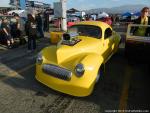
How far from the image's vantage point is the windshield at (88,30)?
701cm

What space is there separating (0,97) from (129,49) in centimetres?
434

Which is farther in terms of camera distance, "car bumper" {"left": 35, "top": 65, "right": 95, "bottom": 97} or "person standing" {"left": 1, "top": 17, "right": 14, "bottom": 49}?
"person standing" {"left": 1, "top": 17, "right": 14, "bottom": 49}

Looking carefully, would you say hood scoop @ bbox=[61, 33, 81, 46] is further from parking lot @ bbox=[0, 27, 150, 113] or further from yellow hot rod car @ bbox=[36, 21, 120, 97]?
parking lot @ bbox=[0, 27, 150, 113]

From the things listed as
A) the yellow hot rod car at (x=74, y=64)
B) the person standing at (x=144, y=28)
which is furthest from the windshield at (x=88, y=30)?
the person standing at (x=144, y=28)

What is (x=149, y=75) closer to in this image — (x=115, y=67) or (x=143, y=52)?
(x=143, y=52)

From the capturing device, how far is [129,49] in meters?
7.33

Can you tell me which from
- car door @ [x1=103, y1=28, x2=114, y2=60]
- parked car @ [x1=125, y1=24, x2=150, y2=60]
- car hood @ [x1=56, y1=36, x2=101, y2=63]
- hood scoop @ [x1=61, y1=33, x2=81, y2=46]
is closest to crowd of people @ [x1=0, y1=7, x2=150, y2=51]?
parked car @ [x1=125, y1=24, x2=150, y2=60]

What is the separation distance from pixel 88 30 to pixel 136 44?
1.62 m

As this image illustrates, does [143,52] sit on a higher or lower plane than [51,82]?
higher

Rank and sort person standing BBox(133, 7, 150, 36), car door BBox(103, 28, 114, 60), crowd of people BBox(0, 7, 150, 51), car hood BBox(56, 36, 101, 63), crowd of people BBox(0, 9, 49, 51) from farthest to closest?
crowd of people BBox(0, 9, 49, 51), crowd of people BBox(0, 7, 150, 51), person standing BBox(133, 7, 150, 36), car door BBox(103, 28, 114, 60), car hood BBox(56, 36, 101, 63)

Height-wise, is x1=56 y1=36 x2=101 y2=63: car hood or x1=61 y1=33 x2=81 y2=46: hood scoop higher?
x1=61 y1=33 x2=81 y2=46: hood scoop

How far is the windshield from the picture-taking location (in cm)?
701

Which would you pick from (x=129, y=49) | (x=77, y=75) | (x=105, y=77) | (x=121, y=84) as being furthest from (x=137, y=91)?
(x=129, y=49)

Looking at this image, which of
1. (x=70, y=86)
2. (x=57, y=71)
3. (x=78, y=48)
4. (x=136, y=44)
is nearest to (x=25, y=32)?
(x=78, y=48)
